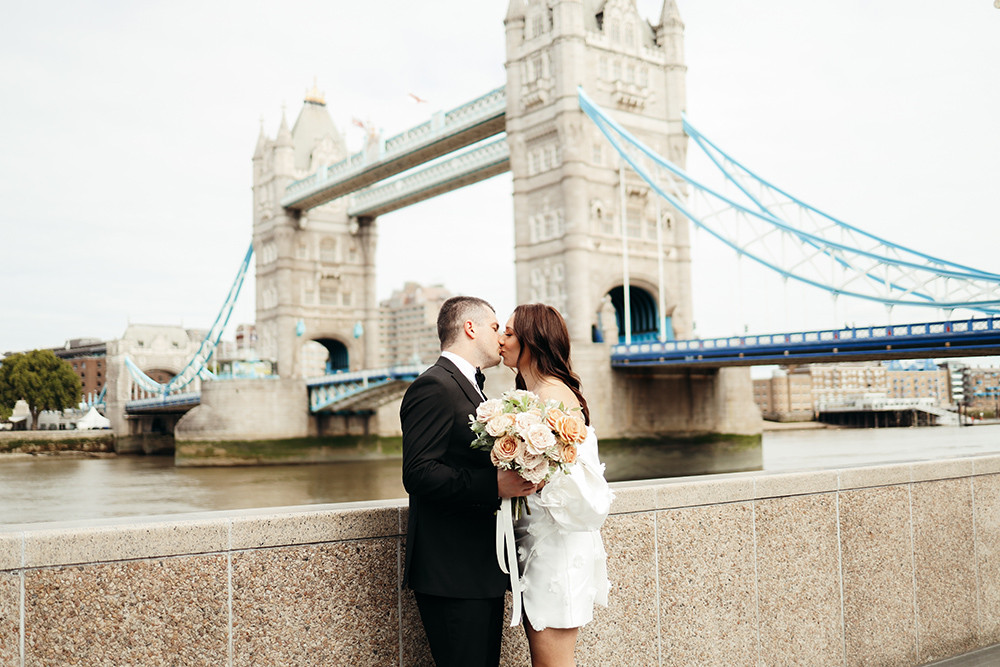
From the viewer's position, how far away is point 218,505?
18203mm

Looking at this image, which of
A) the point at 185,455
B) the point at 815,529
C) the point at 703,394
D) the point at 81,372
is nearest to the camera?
the point at 815,529

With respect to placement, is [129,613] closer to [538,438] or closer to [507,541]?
[507,541]

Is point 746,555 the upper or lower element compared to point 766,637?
upper

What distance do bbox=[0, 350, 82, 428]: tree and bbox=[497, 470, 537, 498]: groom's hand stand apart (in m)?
52.4

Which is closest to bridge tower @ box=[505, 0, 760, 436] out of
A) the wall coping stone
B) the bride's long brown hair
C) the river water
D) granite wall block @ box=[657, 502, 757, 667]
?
the river water

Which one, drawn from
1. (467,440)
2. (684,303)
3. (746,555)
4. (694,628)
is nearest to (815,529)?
(746,555)

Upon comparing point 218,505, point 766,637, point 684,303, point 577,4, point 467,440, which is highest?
point 577,4

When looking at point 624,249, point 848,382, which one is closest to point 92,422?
point 624,249

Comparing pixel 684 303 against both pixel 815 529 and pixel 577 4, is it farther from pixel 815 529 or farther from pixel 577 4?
pixel 815 529

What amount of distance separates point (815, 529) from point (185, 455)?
103ft

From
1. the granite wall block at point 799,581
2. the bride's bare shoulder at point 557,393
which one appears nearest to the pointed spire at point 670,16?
the granite wall block at point 799,581

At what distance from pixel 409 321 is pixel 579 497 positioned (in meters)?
118

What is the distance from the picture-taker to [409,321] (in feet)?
392

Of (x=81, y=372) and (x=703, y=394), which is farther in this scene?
(x=81, y=372)
